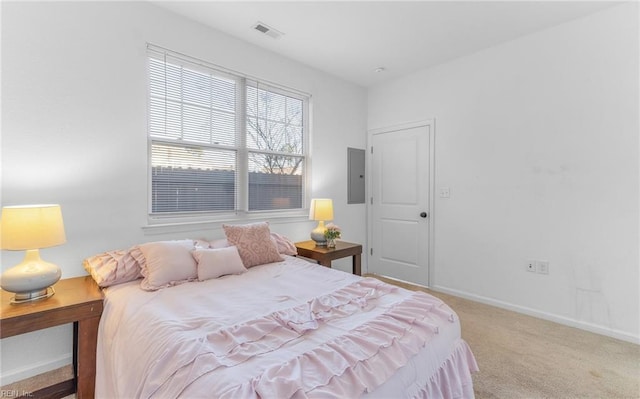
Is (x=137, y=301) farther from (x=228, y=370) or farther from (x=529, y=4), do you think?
(x=529, y=4)

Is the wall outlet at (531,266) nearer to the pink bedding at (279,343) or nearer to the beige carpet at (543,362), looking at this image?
the beige carpet at (543,362)

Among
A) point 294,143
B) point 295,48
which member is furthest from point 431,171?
point 295,48

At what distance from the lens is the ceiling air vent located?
2680 millimetres

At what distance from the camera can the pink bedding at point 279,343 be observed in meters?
1.01

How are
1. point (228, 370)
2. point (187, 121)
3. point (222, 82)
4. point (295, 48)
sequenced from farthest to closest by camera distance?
point (295, 48) → point (222, 82) → point (187, 121) → point (228, 370)

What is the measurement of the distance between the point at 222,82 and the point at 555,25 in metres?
3.13

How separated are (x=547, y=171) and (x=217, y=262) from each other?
3.03 metres

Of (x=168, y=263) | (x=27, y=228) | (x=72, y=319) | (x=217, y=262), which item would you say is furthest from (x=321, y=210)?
(x=27, y=228)

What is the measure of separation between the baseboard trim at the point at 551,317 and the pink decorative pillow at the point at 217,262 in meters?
2.50

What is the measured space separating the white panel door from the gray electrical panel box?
153 millimetres

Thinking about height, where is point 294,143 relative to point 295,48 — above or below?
below

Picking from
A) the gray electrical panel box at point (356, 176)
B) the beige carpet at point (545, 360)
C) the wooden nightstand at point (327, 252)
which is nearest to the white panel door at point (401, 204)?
the gray electrical panel box at point (356, 176)

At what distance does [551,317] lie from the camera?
2.79 meters

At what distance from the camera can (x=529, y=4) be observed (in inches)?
95.4
